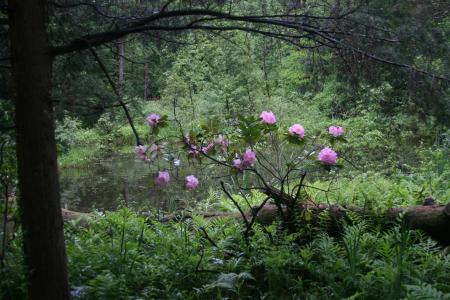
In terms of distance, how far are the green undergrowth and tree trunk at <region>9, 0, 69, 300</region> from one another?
268mm

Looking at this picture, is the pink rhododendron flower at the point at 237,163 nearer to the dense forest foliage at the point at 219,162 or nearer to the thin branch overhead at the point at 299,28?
the dense forest foliage at the point at 219,162

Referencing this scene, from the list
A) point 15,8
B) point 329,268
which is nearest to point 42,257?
point 15,8

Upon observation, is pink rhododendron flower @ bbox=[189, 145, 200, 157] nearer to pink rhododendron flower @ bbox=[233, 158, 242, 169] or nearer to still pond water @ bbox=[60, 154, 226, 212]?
pink rhododendron flower @ bbox=[233, 158, 242, 169]

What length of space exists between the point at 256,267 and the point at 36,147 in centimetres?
211

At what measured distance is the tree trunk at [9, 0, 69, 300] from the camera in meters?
3.26

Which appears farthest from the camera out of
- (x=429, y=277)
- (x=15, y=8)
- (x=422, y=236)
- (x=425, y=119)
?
(x=422, y=236)

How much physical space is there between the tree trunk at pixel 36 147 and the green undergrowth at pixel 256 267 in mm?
268

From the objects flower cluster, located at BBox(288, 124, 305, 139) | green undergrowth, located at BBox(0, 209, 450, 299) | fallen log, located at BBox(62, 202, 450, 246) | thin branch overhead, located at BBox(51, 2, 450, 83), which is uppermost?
thin branch overhead, located at BBox(51, 2, 450, 83)

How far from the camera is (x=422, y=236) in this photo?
490 cm

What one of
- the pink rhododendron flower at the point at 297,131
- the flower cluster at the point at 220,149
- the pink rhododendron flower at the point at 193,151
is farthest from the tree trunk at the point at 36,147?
the pink rhododendron flower at the point at 297,131

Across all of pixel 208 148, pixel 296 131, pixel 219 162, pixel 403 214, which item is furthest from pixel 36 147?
pixel 403 214

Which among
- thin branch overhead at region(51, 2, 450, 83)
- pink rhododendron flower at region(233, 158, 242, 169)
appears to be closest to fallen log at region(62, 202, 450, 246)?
pink rhododendron flower at region(233, 158, 242, 169)

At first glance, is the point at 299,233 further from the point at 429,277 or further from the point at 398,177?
the point at 398,177

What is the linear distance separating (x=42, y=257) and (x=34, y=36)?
1445 millimetres
